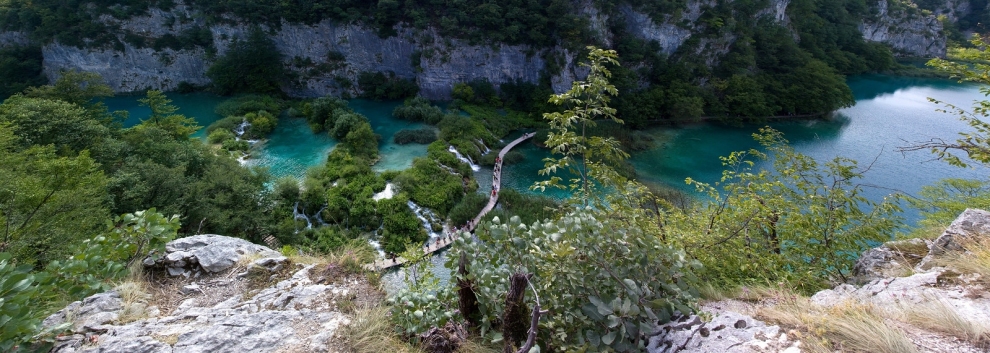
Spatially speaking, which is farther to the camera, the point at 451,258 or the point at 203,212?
the point at 203,212

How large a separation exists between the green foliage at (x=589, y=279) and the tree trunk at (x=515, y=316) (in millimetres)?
106

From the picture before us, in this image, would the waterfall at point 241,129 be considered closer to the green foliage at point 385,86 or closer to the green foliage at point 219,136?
the green foliage at point 219,136

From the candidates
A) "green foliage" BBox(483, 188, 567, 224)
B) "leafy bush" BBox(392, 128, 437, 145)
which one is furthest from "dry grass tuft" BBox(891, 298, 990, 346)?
"leafy bush" BBox(392, 128, 437, 145)

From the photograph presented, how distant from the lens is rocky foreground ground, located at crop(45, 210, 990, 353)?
2.80m

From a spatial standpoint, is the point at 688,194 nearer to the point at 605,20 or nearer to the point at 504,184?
the point at 504,184

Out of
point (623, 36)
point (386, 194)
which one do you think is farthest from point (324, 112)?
point (623, 36)

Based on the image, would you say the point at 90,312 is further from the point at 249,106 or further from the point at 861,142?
the point at 861,142

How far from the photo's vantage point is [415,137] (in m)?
26.7

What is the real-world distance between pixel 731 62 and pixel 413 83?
26.3m

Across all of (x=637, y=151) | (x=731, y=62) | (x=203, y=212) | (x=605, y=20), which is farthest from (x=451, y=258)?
(x=731, y=62)

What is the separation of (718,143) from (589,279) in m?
29.1

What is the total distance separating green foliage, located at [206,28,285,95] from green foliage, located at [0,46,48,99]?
1454cm

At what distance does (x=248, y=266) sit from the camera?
4.62 meters

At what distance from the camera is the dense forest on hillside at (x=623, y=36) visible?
32.0 metres
